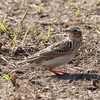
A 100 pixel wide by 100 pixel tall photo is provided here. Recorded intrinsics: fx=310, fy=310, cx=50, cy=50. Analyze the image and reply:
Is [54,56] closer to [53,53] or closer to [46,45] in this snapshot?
[53,53]

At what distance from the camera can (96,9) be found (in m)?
12.0

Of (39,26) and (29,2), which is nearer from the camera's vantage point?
(39,26)

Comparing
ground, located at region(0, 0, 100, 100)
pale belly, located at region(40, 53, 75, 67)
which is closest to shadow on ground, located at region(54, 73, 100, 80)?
ground, located at region(0, 0, 100, 100)

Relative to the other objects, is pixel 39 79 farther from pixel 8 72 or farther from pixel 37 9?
pixel 37 9

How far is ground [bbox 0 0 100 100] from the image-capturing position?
709cm

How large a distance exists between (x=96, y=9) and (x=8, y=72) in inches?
207

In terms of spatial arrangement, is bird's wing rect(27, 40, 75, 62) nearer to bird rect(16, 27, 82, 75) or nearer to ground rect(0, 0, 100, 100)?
bird rect(16, 27, 82, 75)

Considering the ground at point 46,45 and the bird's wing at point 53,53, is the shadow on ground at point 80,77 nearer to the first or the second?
the ground at point 46,45

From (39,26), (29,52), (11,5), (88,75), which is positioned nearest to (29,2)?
(11,5)

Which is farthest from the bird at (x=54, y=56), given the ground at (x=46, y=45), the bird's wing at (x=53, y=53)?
the ground at (x=46, y=45)

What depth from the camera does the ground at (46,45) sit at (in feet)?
23.2

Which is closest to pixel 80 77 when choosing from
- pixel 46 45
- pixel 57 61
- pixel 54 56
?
pixel 57 61

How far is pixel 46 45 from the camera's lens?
9711 mm

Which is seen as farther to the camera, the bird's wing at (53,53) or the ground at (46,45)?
the bird's wing at (53,53)
